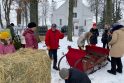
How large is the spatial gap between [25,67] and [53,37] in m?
4.91

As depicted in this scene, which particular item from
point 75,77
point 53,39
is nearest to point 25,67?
point 75,77

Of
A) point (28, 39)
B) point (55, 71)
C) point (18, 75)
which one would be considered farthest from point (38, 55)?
point (55, 71)

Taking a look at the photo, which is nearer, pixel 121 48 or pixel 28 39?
pixel 28 39

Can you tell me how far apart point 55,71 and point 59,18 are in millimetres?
73330

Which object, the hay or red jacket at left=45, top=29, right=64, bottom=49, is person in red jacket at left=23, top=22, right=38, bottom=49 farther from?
the hay

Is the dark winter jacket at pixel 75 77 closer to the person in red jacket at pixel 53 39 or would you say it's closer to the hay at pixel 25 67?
the hay at pixel 25 67

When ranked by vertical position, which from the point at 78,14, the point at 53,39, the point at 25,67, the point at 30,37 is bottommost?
the point at 25,67

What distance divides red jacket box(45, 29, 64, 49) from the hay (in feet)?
11.9

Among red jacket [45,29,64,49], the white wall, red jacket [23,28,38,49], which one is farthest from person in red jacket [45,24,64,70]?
the white wall

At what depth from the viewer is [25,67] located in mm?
7098

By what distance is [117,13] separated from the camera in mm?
63750

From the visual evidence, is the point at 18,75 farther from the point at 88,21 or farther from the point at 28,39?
the point at 88,21

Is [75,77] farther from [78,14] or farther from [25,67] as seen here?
[78,14]

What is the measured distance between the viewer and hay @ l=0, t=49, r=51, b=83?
259 inches
